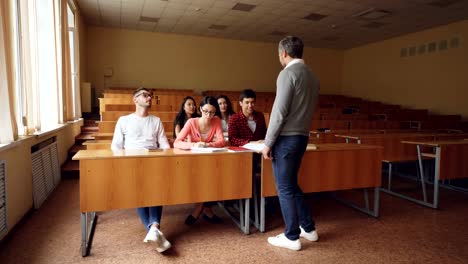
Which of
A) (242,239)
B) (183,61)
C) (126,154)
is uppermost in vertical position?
(183,61)

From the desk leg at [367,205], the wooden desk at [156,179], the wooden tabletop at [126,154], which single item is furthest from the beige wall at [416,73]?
the wooden tabletop at [126,154]

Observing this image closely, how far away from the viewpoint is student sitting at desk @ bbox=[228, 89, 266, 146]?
2695 millimetres

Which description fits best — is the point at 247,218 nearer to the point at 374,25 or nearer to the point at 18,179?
the point at 18,179

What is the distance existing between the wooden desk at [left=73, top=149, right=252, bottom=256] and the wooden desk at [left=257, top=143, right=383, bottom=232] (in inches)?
6.4

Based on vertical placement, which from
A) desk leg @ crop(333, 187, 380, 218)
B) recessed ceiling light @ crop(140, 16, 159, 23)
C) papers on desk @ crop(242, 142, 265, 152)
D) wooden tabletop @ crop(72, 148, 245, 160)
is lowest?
desk leg @ crop(333, 187, 380, 218)

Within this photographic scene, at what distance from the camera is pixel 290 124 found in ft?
6.52

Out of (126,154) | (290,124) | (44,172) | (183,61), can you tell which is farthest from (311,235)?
(183,61)

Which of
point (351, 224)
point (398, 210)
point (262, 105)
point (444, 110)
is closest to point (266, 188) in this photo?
point (351, 224)

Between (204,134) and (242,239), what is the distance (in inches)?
37.3

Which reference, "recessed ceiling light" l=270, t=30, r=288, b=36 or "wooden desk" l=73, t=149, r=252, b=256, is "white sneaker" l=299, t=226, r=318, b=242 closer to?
"wooden desk" l=73, t=149, r=252, b=256

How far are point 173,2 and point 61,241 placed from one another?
17.2 feet

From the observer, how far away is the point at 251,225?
257 centimetres

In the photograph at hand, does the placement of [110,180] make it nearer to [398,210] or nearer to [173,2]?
[398,210]

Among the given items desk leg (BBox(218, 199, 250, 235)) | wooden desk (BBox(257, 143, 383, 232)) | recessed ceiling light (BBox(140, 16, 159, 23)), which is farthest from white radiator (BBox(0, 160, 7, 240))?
recessed ceiling light (BBox(140, 16, 159, 23))
